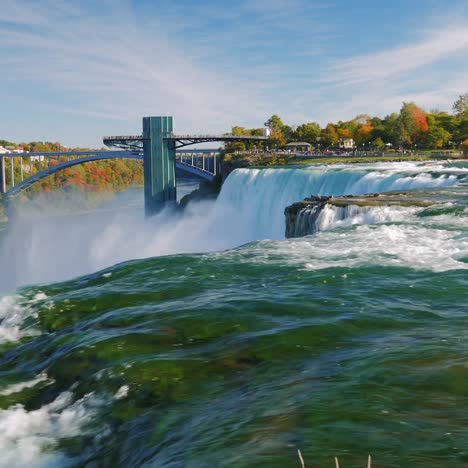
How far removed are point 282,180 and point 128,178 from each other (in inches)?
4493

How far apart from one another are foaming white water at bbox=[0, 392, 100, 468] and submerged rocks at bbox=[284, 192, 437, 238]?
507 inches

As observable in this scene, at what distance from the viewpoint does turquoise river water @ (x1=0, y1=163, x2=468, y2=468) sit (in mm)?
4688

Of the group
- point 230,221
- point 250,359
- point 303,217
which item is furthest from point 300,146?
point 250,359

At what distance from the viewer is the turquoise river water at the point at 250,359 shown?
4.69m

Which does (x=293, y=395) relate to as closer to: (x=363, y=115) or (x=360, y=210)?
(x=360, y=210)

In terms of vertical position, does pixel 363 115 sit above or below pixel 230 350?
above

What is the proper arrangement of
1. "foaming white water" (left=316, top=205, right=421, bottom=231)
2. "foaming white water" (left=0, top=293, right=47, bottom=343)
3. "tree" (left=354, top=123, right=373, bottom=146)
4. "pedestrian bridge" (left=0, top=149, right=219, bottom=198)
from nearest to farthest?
"foaming white water" (left=0, top=293, right=47, bottom=343) < "foaming white water" (left=316, top=205, right=421, bottom=231) < "pedestrian bridge" (left=0, top=149, right=219, bottom=198) < "tree" (left=354, top=123, right=373, bottom=146)

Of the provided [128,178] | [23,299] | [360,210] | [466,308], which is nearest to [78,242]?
[360,210]

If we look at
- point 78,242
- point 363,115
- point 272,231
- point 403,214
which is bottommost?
point 78,242

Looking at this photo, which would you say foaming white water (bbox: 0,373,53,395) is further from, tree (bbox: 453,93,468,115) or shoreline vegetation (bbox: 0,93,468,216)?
tree (bbox: 453,93,468,115)

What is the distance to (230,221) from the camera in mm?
36562

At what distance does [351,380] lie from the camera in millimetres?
5746

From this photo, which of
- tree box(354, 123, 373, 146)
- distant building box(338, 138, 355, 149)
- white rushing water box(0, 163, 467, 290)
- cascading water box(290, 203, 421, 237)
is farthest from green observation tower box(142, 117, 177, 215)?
distant building box(338, 138, 355, 149)

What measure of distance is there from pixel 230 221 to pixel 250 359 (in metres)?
30.0
